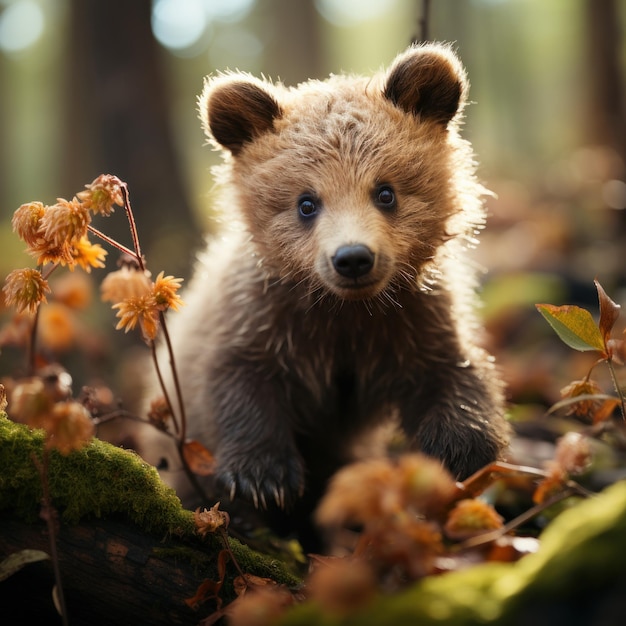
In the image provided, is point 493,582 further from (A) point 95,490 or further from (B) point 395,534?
(A) point 95,490

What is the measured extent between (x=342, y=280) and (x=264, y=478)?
1.19m

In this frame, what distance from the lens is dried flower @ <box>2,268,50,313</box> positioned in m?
3.04

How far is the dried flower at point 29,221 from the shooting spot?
121 inches

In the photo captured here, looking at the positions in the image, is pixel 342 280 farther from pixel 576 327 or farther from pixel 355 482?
pixel 355 482

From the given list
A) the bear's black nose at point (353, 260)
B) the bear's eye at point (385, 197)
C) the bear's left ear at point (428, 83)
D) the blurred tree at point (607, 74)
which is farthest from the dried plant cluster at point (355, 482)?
the blurred tree at point (607, 74)

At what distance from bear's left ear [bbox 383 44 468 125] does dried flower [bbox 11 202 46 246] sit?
1906mm

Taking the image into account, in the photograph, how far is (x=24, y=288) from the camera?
304 centimetres

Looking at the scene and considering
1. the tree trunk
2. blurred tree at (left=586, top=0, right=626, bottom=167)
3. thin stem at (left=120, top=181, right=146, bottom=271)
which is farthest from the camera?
blurred tree at (left=586, top=0, right=626, bottom=167)

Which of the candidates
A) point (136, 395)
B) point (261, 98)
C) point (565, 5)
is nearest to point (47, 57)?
point (565, 5)

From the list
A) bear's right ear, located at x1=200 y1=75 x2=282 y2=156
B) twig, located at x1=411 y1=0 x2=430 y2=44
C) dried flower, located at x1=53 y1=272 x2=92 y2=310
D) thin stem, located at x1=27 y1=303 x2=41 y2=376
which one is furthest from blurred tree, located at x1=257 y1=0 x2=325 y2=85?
thin stem, located at x1=27 y1=303 x2=41 y2=376

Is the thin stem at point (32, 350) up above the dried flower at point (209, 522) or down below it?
above

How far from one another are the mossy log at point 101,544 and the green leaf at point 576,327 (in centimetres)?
160

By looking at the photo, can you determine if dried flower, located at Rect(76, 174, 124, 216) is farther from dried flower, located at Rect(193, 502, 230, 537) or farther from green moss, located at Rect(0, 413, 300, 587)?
dried flower, located at Rect(193, 502, 230, 537)

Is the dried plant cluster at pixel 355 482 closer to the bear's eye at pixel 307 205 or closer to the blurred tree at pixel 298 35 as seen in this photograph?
the bear's eye at pixel 307 205
